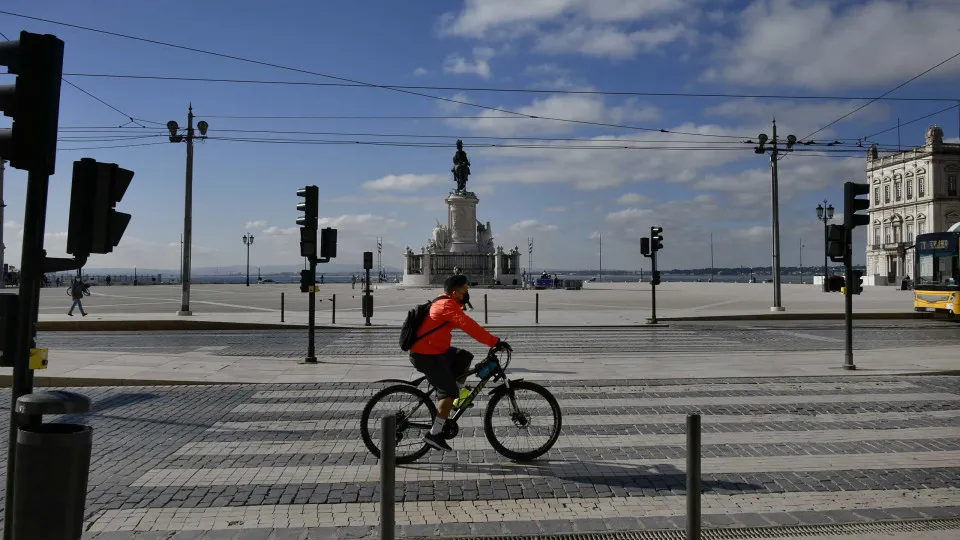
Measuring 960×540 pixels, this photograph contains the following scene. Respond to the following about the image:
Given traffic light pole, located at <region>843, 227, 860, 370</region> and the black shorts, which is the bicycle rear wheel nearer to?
the black shorts

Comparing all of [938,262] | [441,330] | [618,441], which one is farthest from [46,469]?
[938,262]

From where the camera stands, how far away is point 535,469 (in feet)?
21.9

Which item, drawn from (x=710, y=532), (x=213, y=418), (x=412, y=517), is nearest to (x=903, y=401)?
(x=710, y=532)

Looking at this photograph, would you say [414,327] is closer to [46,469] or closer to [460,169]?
[46,469]

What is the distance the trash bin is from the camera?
145 inches

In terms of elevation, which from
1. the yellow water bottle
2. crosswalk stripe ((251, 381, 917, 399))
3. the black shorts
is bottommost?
crosswalk stripe ((251, 381, 917, 399))

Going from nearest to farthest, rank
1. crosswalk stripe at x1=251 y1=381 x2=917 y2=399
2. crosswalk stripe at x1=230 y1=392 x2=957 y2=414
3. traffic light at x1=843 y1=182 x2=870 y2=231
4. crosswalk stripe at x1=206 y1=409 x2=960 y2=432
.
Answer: crosswalk stripe at x1=206 y1=409 x2=960 y2=432, crosswalk stripe at x1=230 y1=392 x2=957 y2=414, crosswalk stripe at x1=251 y1=381 x2=917 y2=399, traffic light at x1=843 y1=182 x2=870 y2=231

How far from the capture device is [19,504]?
3.72 m

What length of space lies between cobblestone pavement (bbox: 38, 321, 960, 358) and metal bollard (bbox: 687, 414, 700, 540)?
1119 centimetres

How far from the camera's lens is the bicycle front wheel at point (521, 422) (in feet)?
22.6

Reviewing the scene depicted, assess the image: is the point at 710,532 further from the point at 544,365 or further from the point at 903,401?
the point at 544,365

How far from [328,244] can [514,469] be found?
10528 millimetres

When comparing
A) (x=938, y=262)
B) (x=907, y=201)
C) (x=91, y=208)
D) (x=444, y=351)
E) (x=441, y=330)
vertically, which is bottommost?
Answer: (x=444, y=351)

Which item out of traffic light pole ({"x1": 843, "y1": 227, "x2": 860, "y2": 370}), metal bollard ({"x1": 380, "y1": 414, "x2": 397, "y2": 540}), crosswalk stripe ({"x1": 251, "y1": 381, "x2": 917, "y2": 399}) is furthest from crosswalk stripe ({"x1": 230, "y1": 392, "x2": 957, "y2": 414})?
metal bollard ({"x1": 380, "y1": 414, "x2": 397, "y2": 540})
